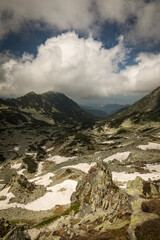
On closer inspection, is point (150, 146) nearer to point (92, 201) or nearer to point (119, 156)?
point (119, 156)

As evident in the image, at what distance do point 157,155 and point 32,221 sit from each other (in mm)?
58763

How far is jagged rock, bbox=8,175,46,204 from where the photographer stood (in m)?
38.0

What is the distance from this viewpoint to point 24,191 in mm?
41438

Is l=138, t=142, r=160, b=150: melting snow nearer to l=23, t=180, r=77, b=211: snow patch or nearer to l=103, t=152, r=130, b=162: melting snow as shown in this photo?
l=103, t=152, r=130, b=162: melting snow

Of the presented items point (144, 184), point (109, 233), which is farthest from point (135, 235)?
point (144, 184)

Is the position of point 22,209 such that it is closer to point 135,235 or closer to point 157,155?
point 135,235

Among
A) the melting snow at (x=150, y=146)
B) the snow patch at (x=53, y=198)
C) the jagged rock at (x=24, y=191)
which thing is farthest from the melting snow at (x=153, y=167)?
the jagged rock at (x=24, y=191)

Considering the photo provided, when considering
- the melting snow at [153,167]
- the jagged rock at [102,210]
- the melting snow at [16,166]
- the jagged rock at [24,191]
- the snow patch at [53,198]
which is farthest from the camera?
the melting snow at [16,166]

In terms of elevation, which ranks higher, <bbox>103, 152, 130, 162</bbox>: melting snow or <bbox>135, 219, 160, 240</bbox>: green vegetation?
<bbox>135, 219, 160, 240</bbox>: green vegetation

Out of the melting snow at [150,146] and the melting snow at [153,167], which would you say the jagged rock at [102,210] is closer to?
the melting snow at [153,167]

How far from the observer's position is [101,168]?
100 feet

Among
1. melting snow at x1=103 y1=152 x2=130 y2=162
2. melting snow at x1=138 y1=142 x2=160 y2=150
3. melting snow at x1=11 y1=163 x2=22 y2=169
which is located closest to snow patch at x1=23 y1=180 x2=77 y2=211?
melting snow at x1=103 y1=152 x2=130 y2=162

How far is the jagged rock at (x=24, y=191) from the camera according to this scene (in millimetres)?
38000

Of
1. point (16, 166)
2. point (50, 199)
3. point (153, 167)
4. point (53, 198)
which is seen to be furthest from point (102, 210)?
point (16, 166)
